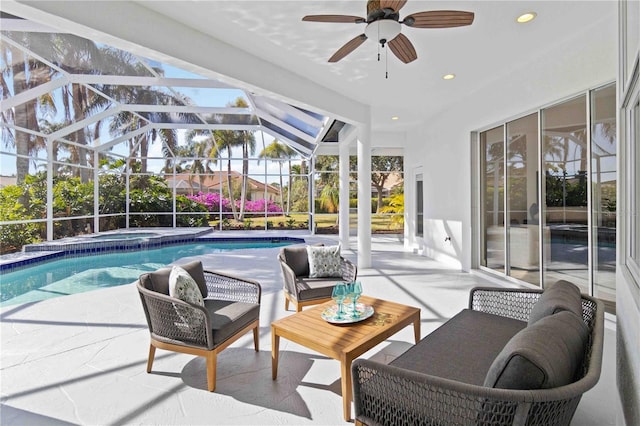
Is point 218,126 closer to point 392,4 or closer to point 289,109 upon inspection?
point 289,109

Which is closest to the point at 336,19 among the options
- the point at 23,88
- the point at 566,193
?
the point at 566,193

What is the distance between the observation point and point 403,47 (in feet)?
10.6

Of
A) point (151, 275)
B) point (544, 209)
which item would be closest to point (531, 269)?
point (544, 209)

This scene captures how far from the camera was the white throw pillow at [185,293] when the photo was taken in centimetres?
244

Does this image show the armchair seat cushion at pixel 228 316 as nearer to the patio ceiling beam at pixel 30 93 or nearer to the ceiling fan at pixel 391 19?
the ceiling fan at pixel 391 19

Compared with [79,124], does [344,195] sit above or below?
below

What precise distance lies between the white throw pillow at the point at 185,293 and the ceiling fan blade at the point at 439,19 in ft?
8.97

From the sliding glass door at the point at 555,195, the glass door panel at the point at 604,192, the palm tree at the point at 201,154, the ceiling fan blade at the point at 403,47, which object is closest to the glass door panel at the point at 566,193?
the sliding glass door at the point at 555,195

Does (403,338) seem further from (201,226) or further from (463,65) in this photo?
(201,226)

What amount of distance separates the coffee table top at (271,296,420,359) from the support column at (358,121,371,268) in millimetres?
3725

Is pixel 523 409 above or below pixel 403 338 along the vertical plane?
above

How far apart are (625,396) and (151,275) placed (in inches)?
125

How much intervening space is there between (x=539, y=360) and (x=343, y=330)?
1.43 meters

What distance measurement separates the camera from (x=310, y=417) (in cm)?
209
